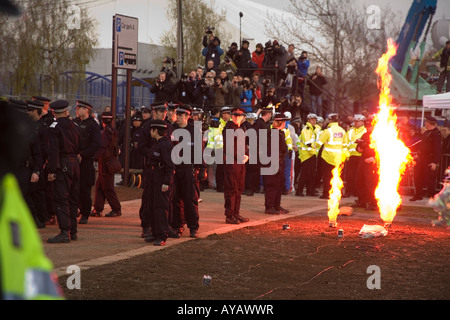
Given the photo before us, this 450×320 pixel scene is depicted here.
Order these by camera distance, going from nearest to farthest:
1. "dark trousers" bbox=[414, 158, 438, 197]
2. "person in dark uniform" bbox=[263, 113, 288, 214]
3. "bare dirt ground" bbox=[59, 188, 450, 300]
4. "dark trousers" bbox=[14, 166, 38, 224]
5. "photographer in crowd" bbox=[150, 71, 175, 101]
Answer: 1. "bare dirt ground" bbox=[59, 188, 450, 300]
2. "dark trousers" bbox=[14, 166, 38, 224]
3. "person in dark uniform" bbox=[263, 113, 288, 214]
4. "dark trousers" bbox=[414, 158, 438, 197]
5. "photographer in crowd" bbox=[150, 71, 175, 101]

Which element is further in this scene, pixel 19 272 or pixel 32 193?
pixel 32 193

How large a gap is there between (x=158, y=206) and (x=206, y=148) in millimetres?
8595

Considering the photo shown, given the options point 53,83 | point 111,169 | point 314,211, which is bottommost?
point 314,211

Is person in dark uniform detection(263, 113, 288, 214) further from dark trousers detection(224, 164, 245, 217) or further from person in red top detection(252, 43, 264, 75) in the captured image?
person in red top detection(252, 43, 264, 75)

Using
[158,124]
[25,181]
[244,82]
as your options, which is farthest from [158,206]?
[244,82]

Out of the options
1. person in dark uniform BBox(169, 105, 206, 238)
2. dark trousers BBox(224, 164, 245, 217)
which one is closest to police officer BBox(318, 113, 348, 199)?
dark trousers BBox(224, 164, 245, 217)

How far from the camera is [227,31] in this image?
5188 centimetres

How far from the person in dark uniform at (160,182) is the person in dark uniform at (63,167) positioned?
1.15 meters

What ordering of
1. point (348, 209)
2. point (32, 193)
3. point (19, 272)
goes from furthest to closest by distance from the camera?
point (348, 209)
point (32, 193)
point (19, 272)

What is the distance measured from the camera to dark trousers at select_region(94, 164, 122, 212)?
44.1 ft

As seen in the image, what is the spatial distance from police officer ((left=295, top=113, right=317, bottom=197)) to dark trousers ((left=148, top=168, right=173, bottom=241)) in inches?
354

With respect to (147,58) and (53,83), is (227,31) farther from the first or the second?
(53,83)

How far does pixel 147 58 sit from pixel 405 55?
21192 mm
